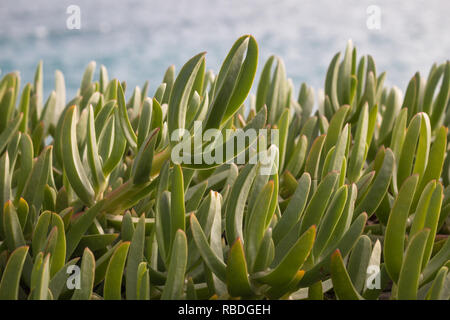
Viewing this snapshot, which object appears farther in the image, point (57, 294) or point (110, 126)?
point (110, 126)

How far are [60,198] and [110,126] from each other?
88mm

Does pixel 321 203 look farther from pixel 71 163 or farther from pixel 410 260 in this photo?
pixel 71 163

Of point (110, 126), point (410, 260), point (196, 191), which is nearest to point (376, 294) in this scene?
point (410, 260)

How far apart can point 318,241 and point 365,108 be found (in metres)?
0.17

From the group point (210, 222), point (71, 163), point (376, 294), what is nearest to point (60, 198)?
point (71, 163)

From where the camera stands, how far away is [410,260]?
0.34 metres

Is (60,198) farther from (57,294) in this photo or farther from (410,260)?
(410,260)

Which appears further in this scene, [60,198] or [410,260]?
[60,198]

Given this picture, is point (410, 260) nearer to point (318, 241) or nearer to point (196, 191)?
point (318, 241)

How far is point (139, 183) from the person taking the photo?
1.43 feet

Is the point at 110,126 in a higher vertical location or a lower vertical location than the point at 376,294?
higher

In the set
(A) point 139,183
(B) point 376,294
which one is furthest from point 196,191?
(B) point 376,294
